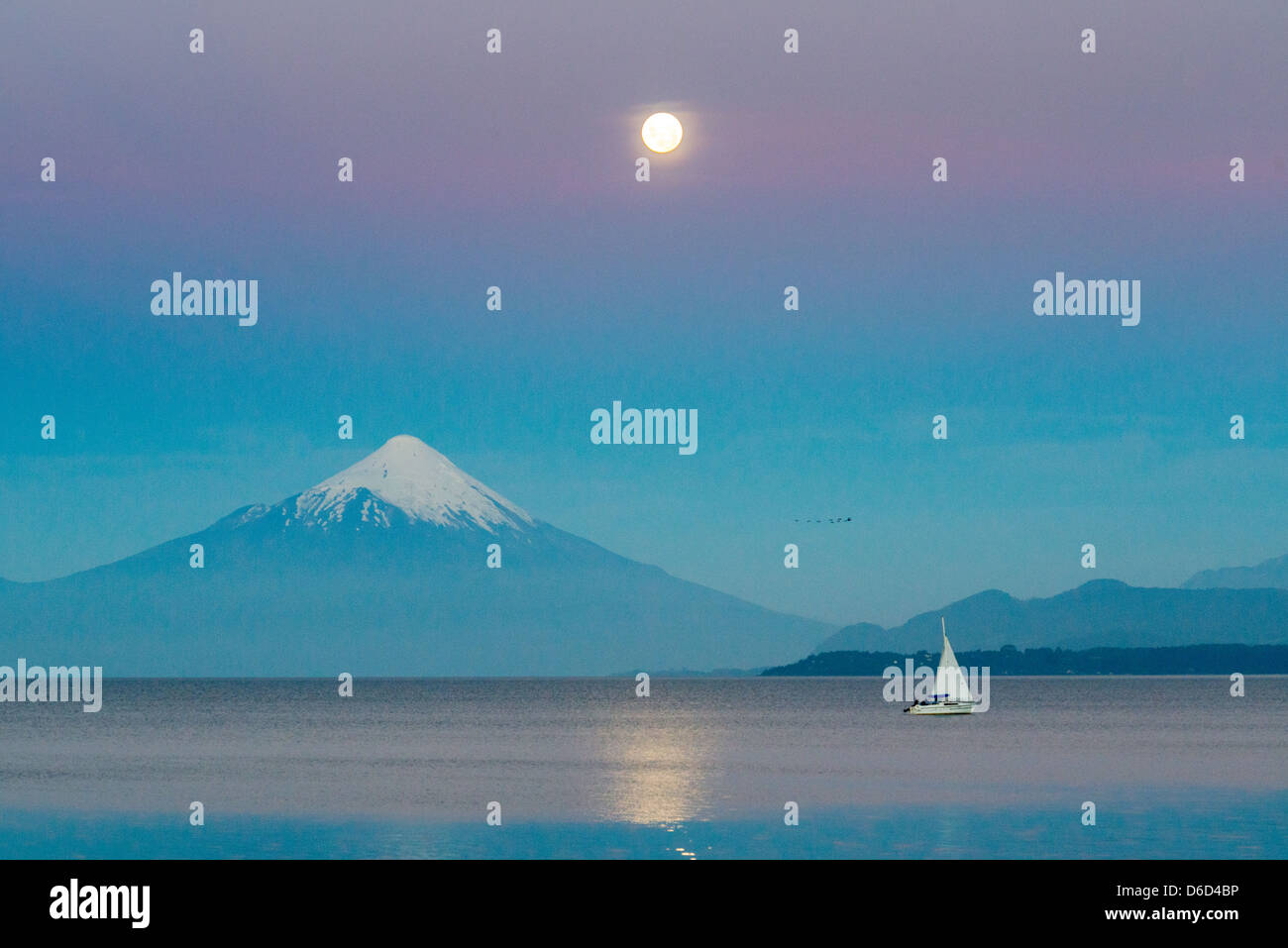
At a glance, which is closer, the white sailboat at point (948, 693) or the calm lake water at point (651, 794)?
the calm lake water at point (651, 794)

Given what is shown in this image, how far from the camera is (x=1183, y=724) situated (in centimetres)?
18512

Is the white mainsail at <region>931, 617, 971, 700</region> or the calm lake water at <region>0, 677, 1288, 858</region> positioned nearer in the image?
the calm lake water at <region>0, 677, 1288, 858</region>

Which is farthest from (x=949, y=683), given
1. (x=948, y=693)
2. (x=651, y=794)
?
(x=651, y=794)

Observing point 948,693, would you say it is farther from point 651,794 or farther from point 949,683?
point 651,794

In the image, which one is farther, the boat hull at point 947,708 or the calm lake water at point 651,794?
the boat hull at point 947,708

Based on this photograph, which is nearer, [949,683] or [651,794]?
[651,794]

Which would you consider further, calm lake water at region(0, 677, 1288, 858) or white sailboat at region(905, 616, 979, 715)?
white sailboat at region(905, 616, 979, 715)

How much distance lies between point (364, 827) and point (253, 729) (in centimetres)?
11798
